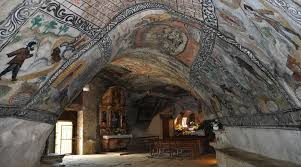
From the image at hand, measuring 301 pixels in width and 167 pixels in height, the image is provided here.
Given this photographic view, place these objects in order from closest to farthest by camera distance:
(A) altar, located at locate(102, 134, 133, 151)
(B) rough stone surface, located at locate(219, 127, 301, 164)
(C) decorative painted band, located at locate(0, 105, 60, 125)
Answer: (C) decorative painted band, located at locate(0, 105, 60, 125) → (B) rough stone surface, located at locate(219, 127, 301, 164) → (A) altar, located at locate(102, 134, 133, 151)

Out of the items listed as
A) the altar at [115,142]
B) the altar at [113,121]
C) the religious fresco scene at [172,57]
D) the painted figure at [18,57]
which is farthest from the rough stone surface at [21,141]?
the altar at [113,121]

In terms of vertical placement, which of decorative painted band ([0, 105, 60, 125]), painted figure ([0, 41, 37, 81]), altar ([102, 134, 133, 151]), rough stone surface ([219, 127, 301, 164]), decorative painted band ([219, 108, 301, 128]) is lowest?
altar ([102, 134, 133, 151])

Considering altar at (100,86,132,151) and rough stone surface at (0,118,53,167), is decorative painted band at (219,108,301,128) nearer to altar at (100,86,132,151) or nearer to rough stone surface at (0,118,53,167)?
rough stone surface at (0,118,53,167)

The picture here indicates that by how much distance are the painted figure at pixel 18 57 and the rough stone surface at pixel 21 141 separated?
3.56 ft

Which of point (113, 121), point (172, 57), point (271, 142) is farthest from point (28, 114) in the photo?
point (113, 121)

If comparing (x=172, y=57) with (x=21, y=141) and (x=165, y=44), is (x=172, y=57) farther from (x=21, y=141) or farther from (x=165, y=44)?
(x=21, y=141)

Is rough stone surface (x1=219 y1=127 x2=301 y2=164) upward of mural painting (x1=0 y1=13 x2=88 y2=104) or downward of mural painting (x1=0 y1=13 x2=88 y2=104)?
downward

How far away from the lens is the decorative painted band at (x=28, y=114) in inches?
189

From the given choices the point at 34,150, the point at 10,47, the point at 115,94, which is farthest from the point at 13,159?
the point at 115,94

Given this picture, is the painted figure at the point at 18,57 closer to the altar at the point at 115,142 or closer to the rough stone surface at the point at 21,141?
the rough stone surface at the point at 21,141

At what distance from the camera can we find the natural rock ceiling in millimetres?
3896

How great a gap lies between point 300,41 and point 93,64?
4360 mm

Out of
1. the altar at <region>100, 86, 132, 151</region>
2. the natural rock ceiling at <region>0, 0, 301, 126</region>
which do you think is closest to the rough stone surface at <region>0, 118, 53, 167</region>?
the natural rock ceiling at <region>0, 0, 301, 126</region>

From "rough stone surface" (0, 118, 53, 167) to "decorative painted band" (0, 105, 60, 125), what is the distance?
0.29ft
